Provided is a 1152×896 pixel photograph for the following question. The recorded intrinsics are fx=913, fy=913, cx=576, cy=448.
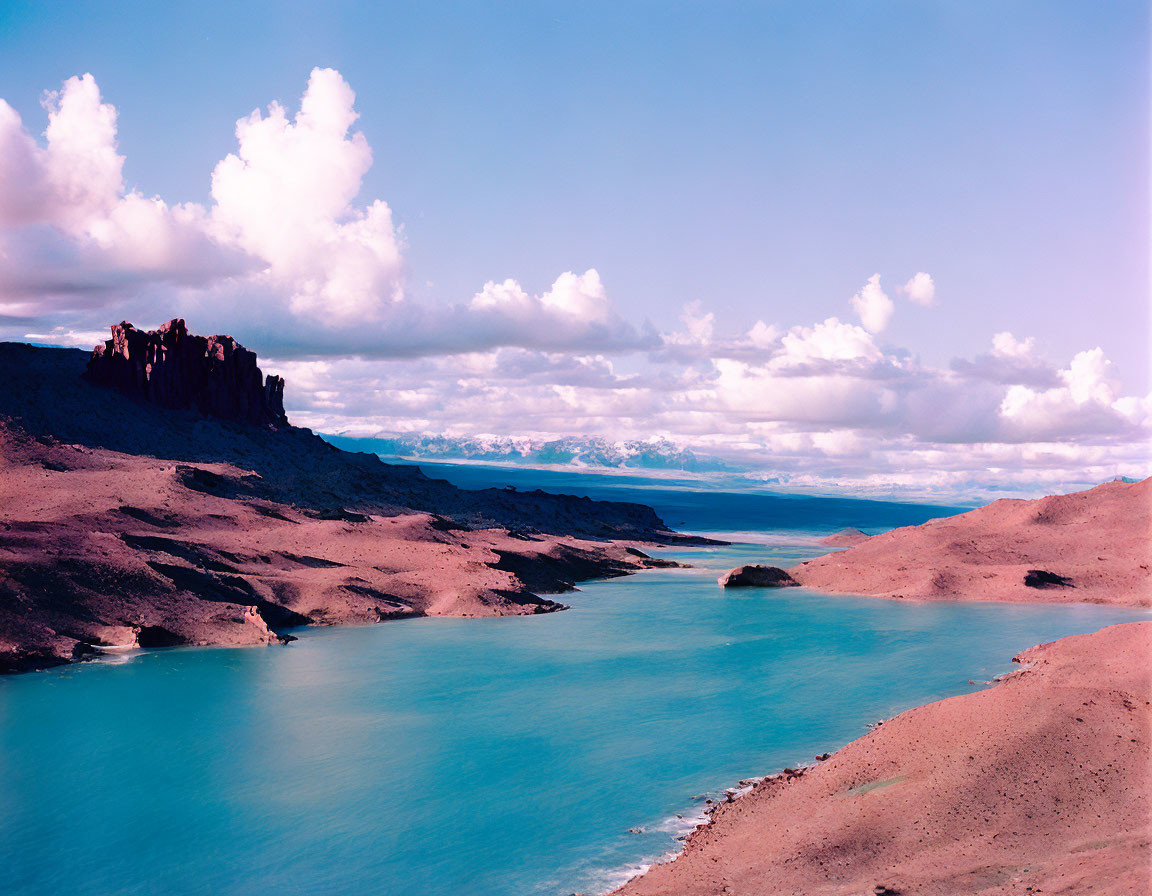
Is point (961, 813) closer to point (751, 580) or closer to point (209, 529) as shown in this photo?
point (751, 580)

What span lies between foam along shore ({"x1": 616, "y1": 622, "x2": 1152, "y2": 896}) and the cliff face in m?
127

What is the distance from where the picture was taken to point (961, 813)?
22.6 metres

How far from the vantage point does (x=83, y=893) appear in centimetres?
2359

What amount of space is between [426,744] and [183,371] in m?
117

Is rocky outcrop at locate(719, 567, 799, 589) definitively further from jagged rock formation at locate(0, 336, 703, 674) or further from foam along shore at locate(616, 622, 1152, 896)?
foam along shore at locate(616, 622, 1152, 896)

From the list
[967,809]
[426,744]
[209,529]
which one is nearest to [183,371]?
[209,529]

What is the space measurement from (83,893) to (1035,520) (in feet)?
305

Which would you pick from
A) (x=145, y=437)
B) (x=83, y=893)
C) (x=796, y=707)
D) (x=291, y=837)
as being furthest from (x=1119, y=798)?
(x=145, y=437)

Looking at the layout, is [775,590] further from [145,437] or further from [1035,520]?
[145,437]

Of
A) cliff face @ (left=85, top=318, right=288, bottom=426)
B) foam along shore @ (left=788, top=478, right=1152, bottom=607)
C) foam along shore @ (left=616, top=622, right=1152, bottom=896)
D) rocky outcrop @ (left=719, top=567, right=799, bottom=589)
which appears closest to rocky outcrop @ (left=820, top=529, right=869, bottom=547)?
foam along shore @ (left=788, top=478, right=1152, bottom=607)

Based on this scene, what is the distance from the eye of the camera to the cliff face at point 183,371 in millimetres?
133375

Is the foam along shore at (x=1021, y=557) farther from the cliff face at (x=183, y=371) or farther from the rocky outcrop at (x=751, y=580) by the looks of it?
the cliff face at (x=183, y=371)

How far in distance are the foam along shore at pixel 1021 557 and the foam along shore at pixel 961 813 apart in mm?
53769

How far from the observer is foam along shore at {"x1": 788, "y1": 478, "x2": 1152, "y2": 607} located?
260ft
